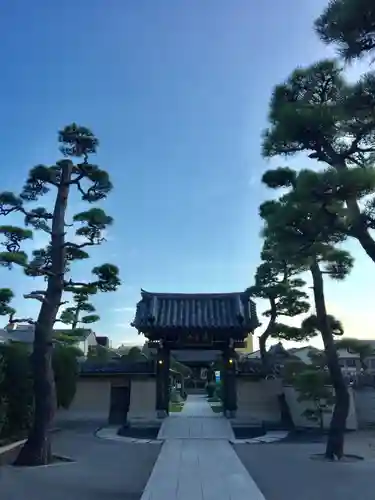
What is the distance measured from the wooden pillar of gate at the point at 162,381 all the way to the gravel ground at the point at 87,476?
14.0 ft

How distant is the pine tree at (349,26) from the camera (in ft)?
14.3

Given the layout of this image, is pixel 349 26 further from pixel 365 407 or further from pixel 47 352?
pixel 365 407

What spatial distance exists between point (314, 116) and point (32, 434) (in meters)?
6.78

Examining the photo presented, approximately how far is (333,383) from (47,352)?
18.2 ft

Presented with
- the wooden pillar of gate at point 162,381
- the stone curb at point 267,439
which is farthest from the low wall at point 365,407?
the wooden pillar of gate at point 162,381

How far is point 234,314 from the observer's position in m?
16.4

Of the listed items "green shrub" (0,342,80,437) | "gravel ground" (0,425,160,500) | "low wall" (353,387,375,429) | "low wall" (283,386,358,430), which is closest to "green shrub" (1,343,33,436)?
"green shrub" (0,342,80,437)

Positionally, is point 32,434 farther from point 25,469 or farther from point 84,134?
point 84,134

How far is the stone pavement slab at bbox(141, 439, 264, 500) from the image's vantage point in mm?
6219

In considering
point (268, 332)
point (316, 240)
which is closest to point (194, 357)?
point (268, 332)

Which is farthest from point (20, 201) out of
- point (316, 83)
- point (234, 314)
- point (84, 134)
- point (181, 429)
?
point (234, 314)

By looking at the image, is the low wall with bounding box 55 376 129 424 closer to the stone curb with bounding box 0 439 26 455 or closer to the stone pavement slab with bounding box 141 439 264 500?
the stone pavement slab with bounding box 141 439 264 500

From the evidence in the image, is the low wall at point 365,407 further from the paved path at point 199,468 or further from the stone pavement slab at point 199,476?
the stone pavement slab at point 199,476

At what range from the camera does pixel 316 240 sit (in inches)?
280
